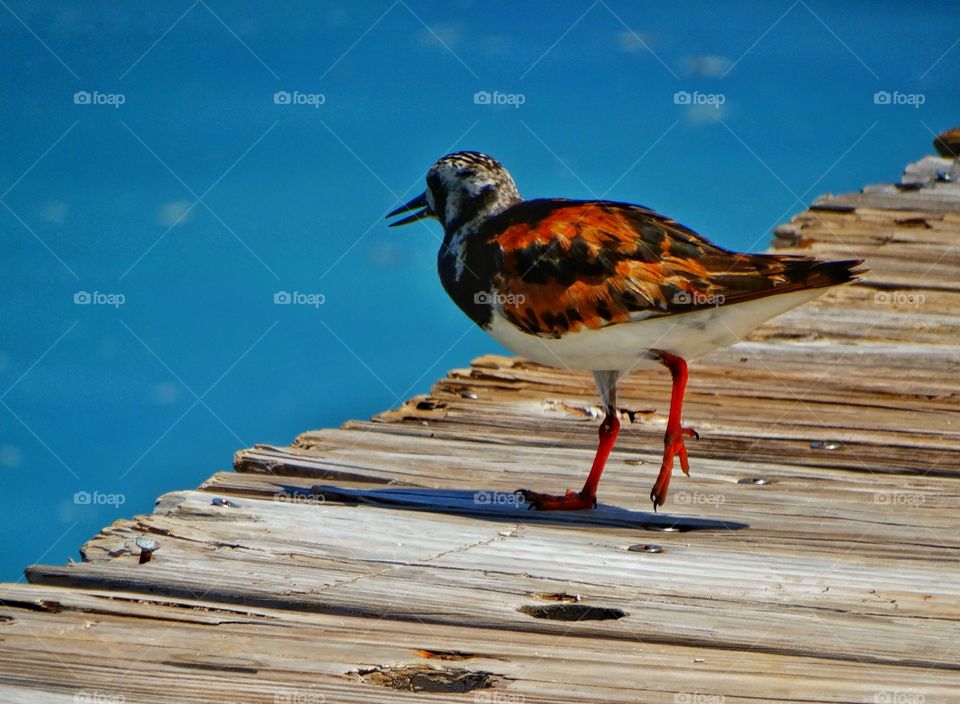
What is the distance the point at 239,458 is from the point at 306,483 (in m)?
0.31

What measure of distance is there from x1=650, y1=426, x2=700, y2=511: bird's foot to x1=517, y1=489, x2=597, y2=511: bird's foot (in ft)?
0.77

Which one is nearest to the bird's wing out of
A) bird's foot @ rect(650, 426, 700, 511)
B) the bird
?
the bird

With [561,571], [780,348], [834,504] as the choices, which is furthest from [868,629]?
[780,348]

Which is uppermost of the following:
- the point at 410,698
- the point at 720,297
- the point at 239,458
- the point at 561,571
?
the point at 720,297

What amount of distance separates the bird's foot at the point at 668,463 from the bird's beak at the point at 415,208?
1.51 meters

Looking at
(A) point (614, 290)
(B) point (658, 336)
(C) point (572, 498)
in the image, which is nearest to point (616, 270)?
(A) point (614, 290)

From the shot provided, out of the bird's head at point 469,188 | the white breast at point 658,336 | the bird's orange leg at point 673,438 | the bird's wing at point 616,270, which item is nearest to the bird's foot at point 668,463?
the bird's orange leg at point 673,438

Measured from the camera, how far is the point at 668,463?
4398 mm

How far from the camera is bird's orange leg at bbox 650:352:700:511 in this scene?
172 inches

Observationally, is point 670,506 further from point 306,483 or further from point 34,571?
point 34,571

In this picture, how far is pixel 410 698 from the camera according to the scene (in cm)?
→ 281

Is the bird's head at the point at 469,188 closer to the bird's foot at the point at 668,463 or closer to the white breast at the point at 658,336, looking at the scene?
the white breast at the point at 658,336

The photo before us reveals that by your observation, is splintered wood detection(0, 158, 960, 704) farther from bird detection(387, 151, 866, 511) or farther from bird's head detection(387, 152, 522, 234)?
bird's head detection(387, 152, 522, 234)

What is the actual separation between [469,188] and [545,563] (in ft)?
6.08
